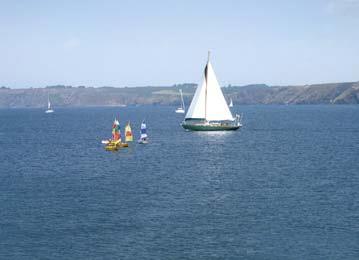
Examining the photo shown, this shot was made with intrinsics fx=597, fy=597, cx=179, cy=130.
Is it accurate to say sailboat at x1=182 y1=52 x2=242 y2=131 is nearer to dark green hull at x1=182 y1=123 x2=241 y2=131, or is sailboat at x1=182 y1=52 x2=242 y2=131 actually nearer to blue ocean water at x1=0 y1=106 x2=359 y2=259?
dark green hull at x1=182 y1=123 x2=241 y2=131

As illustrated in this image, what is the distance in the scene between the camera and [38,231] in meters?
63.4

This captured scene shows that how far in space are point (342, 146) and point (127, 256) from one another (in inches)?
3990

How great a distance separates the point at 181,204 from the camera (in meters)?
75.2

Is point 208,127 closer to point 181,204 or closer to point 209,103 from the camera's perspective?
point 209,103

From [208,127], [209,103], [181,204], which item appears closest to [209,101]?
[209,103]

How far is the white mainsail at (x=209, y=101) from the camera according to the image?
172125 millimetres

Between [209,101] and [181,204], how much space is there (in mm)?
99503

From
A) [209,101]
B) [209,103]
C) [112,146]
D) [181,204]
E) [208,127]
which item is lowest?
[181,204]

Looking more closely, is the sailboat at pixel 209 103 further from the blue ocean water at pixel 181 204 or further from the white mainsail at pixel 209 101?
the blue ocean water at pixel 181 204

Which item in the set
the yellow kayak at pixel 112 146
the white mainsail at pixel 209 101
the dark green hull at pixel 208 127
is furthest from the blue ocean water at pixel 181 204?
the dark green hull at pixel 208 127

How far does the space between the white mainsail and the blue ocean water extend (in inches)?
1529

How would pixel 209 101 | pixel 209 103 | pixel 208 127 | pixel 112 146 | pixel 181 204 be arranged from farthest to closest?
pixel 208 127, pixel 209 103, pixel 209 101, pixel 112 146, pixel 181 204

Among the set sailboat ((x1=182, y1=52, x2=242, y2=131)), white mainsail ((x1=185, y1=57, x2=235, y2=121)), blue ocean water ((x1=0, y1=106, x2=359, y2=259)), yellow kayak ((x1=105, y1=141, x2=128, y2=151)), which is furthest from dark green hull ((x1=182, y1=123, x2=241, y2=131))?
yellow kayak ((x1=105, y1=141, x2=128, y2=151))

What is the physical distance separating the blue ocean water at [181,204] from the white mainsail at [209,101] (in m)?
38.8
